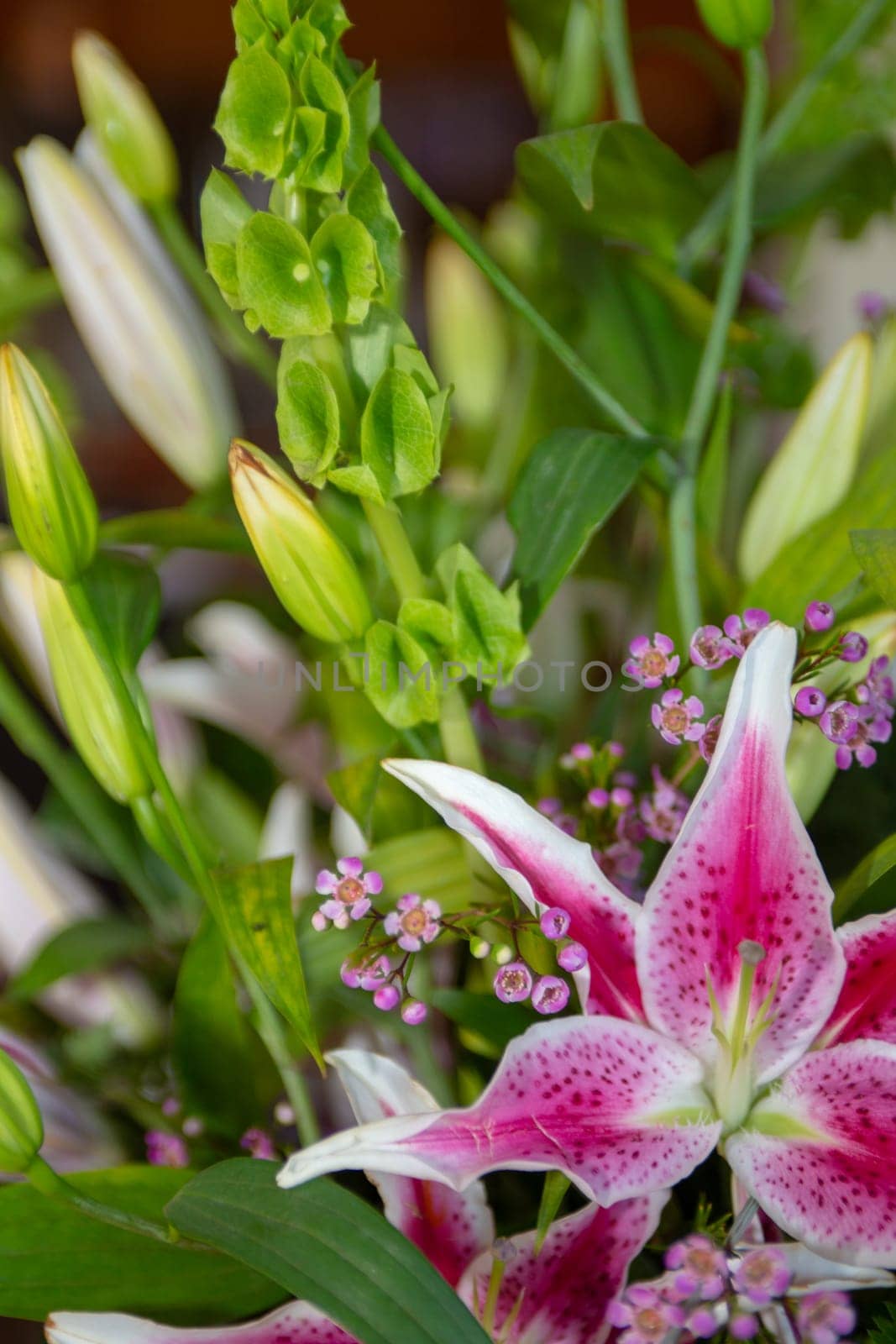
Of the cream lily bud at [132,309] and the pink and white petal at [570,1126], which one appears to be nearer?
the pink and white petal at [570,1126]

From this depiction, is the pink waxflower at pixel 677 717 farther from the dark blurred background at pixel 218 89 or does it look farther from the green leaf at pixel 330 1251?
the dark blurred background at pixel 218 89

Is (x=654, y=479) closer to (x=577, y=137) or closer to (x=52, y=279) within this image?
(x=577, y=137)

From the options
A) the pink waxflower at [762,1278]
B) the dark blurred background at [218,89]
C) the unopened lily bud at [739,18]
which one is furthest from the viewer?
the dark blurred background at [218,89]

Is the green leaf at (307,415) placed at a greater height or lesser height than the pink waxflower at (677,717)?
greater

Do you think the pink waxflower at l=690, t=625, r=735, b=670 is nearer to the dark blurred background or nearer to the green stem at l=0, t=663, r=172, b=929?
the green stem at l=0, t=663, r=172, b=929

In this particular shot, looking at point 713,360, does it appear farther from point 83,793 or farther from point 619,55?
point 83,793

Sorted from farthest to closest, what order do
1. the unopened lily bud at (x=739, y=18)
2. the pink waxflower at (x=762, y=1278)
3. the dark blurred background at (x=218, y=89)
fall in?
the dark blurred background at (x=218, y=89) < the unopened lily bud at (x=739, y=18) < the pink waxflower at (x=762, y=1278)

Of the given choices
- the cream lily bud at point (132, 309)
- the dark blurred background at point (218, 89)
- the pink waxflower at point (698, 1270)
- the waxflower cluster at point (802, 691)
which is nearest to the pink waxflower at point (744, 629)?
the waxflower cluster at point (802, 691)

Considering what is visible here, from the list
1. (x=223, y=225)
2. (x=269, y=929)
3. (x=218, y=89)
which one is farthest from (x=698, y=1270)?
(x=218, y=89)
